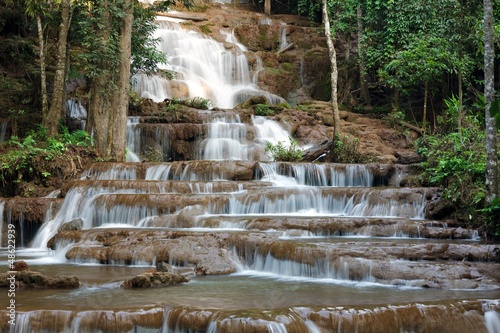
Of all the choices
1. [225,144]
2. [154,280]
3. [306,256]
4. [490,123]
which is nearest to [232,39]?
[225,144]

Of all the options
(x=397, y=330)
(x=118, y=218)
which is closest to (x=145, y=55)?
(x=118, y=218)

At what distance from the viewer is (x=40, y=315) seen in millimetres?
5785

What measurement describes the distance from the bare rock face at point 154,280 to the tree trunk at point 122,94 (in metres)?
8.75

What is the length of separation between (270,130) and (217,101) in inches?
210

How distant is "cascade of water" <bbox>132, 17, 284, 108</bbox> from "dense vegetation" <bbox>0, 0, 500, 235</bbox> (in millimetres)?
3050

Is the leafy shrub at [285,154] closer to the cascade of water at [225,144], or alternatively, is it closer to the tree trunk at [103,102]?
the cascade of water at [225,144]

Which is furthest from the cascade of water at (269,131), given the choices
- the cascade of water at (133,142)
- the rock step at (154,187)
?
the rock step at (154,187)

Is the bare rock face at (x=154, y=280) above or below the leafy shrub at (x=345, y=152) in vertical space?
below

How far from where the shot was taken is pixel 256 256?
28.5 ft

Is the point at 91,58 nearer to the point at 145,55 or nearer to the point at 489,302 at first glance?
the point at 145,55

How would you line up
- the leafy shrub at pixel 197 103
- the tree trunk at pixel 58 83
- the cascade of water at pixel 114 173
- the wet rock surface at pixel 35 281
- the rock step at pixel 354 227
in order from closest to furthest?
the wet rock surface at pixel 35 281
the rock step at pixel 354 227
the cascade of water at pixel 114 173
the tree trunk at pixel 58 83
the leafy shrub at pixel 197 103

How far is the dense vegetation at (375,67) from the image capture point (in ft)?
38.5

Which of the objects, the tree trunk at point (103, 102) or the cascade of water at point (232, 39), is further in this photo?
the cascade of water at point (232, 39)

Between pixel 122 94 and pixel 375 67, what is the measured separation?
13234 millimetres
